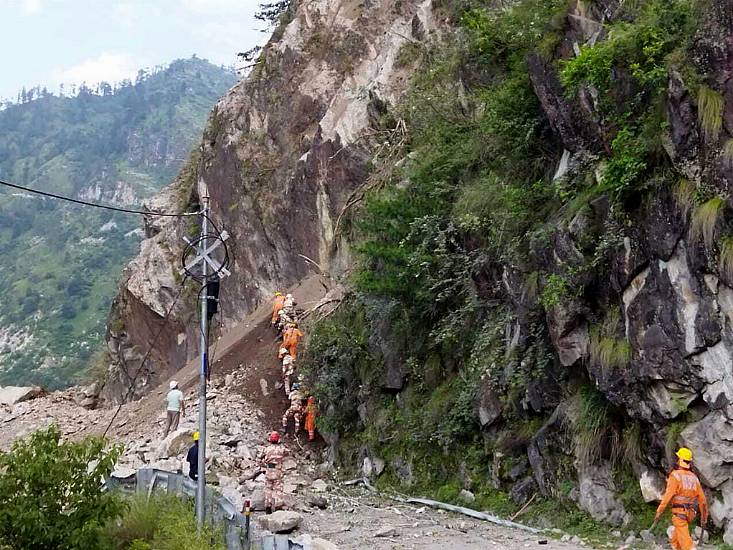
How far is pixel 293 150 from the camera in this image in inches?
947

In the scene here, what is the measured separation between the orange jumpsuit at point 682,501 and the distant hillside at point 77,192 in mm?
57187

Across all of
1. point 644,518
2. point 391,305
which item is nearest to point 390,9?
point 391,305

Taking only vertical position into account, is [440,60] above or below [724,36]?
above

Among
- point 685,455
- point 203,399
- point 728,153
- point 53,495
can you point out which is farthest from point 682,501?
point 53,495

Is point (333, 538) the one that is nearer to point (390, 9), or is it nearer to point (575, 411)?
point (575, 411)

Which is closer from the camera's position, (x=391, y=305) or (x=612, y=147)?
(x=612, y=147)

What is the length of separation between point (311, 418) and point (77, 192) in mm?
113717

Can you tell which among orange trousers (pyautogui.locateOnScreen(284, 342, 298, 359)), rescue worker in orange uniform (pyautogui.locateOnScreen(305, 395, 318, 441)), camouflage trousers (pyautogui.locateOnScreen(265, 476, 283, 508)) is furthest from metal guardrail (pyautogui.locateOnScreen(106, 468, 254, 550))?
orange trousers (pyautogui.locateOnScreen(284, 342, 298, 359))

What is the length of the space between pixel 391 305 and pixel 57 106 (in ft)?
523

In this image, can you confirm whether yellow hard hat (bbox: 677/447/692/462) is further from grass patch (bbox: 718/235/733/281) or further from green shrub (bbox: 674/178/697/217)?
green shrub (bbox: 674/178/697/217)

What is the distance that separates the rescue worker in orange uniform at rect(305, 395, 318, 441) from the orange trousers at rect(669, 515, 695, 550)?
344 inches

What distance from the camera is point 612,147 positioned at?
31.2 ft

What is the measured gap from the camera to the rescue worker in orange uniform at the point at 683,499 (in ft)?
24.2

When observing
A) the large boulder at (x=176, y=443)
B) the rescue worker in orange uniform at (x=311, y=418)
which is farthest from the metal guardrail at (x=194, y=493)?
the rescue worker in orange uniform at (x=311, y=418)
